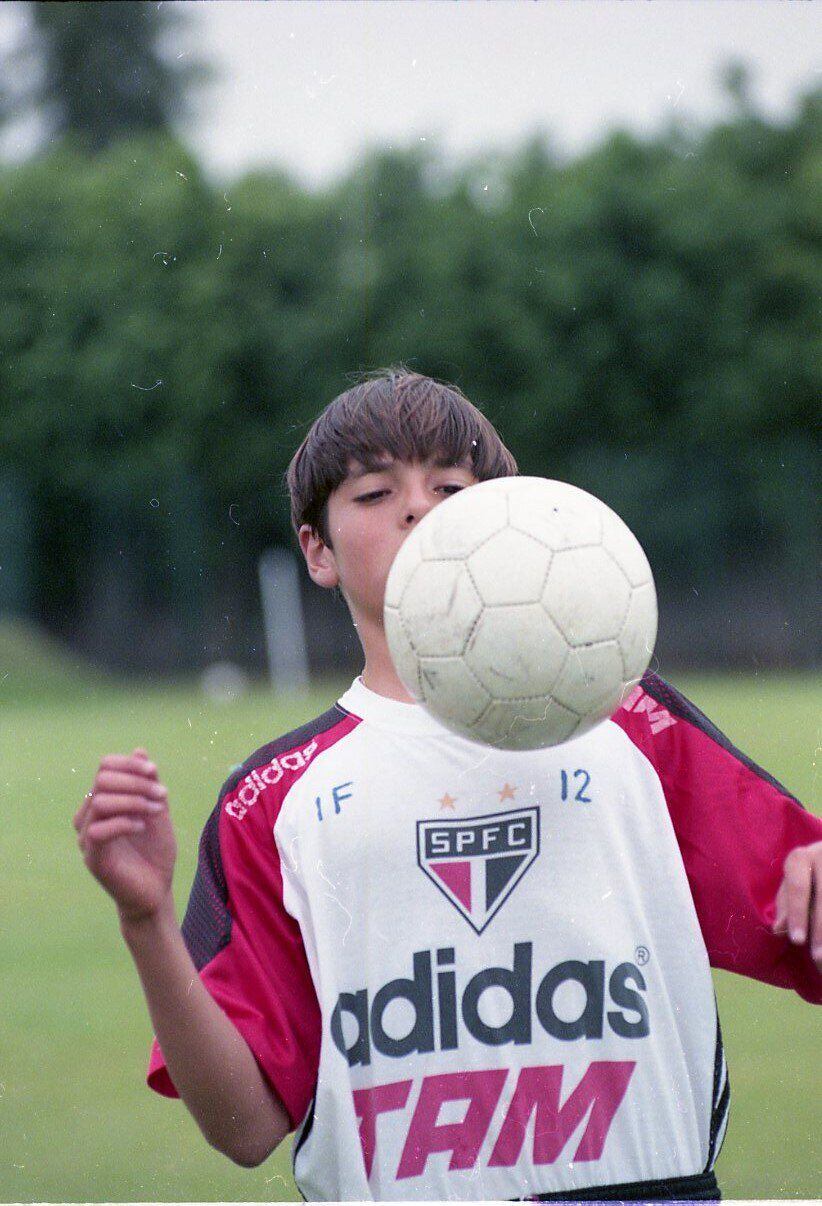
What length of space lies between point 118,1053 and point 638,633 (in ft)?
8.12

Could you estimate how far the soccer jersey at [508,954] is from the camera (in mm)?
1255

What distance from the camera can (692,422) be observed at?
45.8 feet

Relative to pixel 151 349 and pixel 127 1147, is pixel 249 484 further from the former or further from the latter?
pixel 127 1147

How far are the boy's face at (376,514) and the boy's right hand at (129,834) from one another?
326 mm

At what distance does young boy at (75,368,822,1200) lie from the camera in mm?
1252

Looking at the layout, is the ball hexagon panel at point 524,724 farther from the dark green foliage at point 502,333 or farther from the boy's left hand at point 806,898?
the dark green foliage at point 502,333

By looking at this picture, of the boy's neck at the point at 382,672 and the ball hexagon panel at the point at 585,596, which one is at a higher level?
the ball hexagon panel at the point at 585,596

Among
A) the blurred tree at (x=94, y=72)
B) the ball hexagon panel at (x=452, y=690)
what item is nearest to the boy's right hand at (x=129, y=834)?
the ball hexagon panel at (x=452, y=690)

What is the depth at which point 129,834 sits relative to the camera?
1.12 metres

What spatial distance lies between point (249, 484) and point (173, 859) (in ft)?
41.3

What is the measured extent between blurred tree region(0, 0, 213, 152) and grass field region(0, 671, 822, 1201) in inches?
414

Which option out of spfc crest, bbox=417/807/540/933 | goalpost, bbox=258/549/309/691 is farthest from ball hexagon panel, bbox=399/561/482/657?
goalpost, bbox=258/549/309/691

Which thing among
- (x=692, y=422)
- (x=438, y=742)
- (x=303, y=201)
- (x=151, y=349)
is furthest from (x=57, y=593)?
(x=438, y=742)

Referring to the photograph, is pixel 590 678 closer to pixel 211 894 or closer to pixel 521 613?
pixel 521 613
